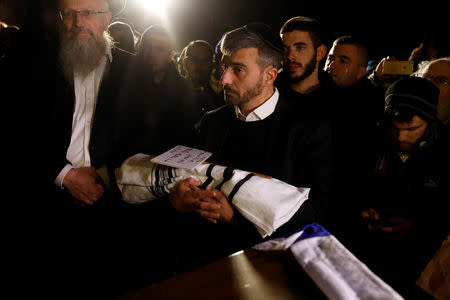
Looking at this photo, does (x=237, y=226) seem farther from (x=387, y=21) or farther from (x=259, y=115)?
(x=387, y=21)

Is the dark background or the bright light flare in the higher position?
the bright light flare

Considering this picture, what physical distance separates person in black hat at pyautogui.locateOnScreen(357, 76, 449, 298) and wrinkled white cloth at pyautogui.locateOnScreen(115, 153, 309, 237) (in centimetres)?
86

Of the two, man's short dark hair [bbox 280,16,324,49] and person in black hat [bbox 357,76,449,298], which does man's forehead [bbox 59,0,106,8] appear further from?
person in black hat [bbox 357,76,449,298]

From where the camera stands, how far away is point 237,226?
4.30 feet

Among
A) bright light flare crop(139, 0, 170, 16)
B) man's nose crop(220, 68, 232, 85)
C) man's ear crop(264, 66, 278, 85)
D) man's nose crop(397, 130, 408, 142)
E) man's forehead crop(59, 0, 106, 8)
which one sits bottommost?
man's nose crop(397, 130, 408, 142)

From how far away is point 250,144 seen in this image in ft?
5.48

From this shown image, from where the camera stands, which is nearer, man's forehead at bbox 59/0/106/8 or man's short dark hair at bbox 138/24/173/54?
man's forehead at bbox 59/0/106/8

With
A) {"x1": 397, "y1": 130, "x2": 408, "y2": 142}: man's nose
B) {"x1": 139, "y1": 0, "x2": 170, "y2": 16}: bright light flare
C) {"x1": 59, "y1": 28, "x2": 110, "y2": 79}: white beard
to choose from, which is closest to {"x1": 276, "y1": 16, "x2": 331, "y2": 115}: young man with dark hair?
{"x1": 397, "y1": 130, "x2": 408, "y2": 142}: man's nose

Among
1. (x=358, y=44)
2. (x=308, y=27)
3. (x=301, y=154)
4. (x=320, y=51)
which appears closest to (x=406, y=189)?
(x=301, y=154)

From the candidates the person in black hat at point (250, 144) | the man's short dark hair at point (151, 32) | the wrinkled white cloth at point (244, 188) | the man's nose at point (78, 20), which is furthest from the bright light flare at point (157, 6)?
the wrinkled white cloth at point (244, 188)

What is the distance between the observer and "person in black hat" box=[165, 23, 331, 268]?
1312mm

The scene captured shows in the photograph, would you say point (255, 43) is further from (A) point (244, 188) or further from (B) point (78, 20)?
(B) point (78, 20)

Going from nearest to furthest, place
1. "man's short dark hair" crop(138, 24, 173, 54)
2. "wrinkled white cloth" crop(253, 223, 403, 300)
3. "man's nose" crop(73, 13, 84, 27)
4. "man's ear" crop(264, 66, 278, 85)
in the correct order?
"wrinkled white cloth" crop(253, 223, 403, 300)
"man's ear" crop(264, 66, 278, 85)
"man's nose" crop(73, 13, 84, 27)
"man's short dark hair" crop(138, 24, 173, 54)

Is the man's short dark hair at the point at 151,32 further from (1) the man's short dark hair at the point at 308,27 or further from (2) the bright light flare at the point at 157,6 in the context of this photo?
(2) the bright light flare at the point at 157,6
